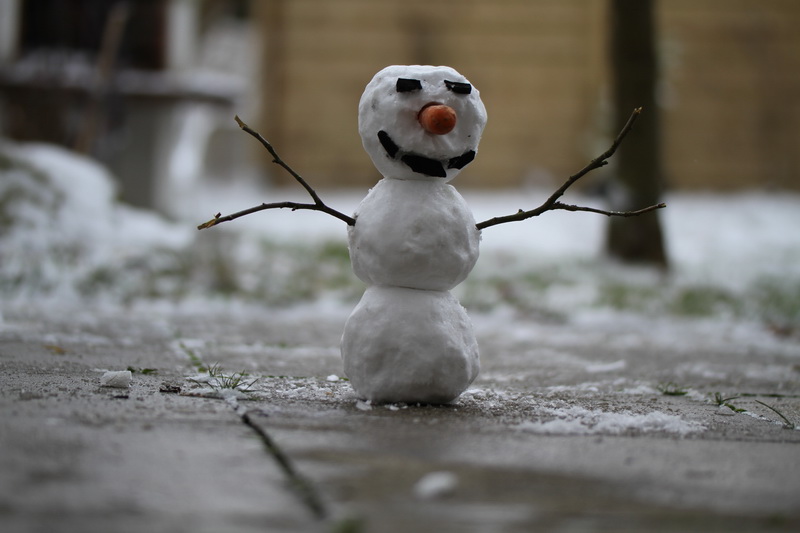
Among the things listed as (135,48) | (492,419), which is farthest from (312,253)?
(492,419)

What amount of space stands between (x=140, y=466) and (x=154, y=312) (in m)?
3.00

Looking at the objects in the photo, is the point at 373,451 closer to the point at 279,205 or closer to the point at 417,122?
the point at 279,205

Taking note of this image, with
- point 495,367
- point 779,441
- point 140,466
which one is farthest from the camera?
point 495,367

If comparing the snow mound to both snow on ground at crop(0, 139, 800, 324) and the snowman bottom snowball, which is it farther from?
the snowman bottom snowball

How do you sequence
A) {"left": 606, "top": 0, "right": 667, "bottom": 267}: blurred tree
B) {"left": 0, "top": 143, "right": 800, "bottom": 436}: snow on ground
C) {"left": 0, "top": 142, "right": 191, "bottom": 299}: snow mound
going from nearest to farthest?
{"left": 0, "top": 143, "right": 800, "bottom": 436}: snow on ground, {"left": 0, "top": 142, "right": 191, "bottom": 299}: snow mound, {"left": 606, "top": 0, "right": 667, "bottom": 267}: blurred tree

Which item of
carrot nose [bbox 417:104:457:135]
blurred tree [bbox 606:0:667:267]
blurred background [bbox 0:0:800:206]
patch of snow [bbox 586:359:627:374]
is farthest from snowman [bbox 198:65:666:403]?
blurred background [bbox 0:0:800:206]

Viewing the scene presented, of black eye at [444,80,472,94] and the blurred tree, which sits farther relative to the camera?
the blurred tree

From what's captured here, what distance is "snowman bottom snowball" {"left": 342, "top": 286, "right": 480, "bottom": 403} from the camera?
7.18ft

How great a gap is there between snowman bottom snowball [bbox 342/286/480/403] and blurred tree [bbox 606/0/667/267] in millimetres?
4237

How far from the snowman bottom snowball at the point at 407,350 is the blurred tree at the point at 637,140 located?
424 centimetres

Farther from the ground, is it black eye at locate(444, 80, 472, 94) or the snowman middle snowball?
black eye at locate(444, 80, 472, 94)

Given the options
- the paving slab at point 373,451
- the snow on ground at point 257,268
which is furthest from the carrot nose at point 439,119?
the snow on ground at point 257,268

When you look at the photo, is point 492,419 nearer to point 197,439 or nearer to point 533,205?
point 197,439

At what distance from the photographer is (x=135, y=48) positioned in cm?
795
